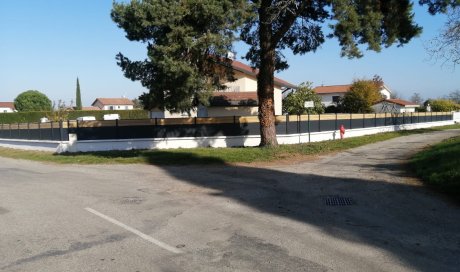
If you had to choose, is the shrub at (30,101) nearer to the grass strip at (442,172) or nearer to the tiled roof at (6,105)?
the tiled roof at (6,105)

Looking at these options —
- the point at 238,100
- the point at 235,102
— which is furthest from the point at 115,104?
the point at 235,102

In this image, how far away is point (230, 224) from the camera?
803 centimetres

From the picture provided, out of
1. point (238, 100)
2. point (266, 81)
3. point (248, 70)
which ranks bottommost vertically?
point (238, 100)

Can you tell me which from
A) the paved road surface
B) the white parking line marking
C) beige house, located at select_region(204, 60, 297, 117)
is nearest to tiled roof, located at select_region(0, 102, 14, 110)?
beige house, located at select_region(204, 60, 297, 117)

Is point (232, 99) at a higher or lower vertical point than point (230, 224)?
higher

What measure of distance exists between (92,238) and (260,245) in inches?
105

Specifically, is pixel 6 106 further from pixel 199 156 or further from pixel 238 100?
pixel 199 156

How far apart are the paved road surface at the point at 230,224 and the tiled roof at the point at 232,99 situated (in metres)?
20.4

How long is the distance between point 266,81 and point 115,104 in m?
123

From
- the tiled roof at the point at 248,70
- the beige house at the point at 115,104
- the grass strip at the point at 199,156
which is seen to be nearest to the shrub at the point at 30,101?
the beige house at the point at 115,104

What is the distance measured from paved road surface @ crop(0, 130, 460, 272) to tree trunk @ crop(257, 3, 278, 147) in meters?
7.94

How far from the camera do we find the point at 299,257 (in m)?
6.03

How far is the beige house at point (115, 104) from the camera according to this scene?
138875 mm

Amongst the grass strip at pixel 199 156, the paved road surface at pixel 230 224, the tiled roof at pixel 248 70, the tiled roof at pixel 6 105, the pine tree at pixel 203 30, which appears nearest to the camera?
the paved road surface at pixel 230 224
